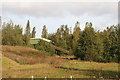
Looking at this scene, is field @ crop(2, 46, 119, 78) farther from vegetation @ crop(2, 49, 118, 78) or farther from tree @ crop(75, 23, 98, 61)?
tree @ crop(75, 23, 98, 61)

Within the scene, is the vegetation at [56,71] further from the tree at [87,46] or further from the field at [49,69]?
the tree at [87,46]

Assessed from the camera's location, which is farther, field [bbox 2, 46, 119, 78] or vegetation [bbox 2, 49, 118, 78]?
field [bbox 2, 46, 119, 78]

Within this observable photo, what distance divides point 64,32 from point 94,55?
5348 centimetres

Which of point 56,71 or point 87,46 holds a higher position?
point 87,46

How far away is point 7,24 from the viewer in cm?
5947

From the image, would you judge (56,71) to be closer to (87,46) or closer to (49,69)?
(49,69)

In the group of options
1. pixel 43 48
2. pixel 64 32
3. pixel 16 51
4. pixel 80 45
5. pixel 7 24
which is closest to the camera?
pixel 16 51

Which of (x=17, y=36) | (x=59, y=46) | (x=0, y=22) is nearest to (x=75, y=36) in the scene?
(x=59, y=46)

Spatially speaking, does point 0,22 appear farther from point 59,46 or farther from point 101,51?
point 101,51

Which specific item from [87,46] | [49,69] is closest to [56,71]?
[49,69]

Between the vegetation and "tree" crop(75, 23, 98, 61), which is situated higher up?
"tree" crop(75, 23, 98, 61)

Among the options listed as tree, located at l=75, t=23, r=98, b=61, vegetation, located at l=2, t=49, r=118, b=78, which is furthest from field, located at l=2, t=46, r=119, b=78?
tree, located at l=75, t=23, r=98, b=61

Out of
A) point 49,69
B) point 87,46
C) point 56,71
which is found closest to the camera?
point 56,71

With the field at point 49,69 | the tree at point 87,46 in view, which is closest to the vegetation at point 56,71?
the field at point 49,69
